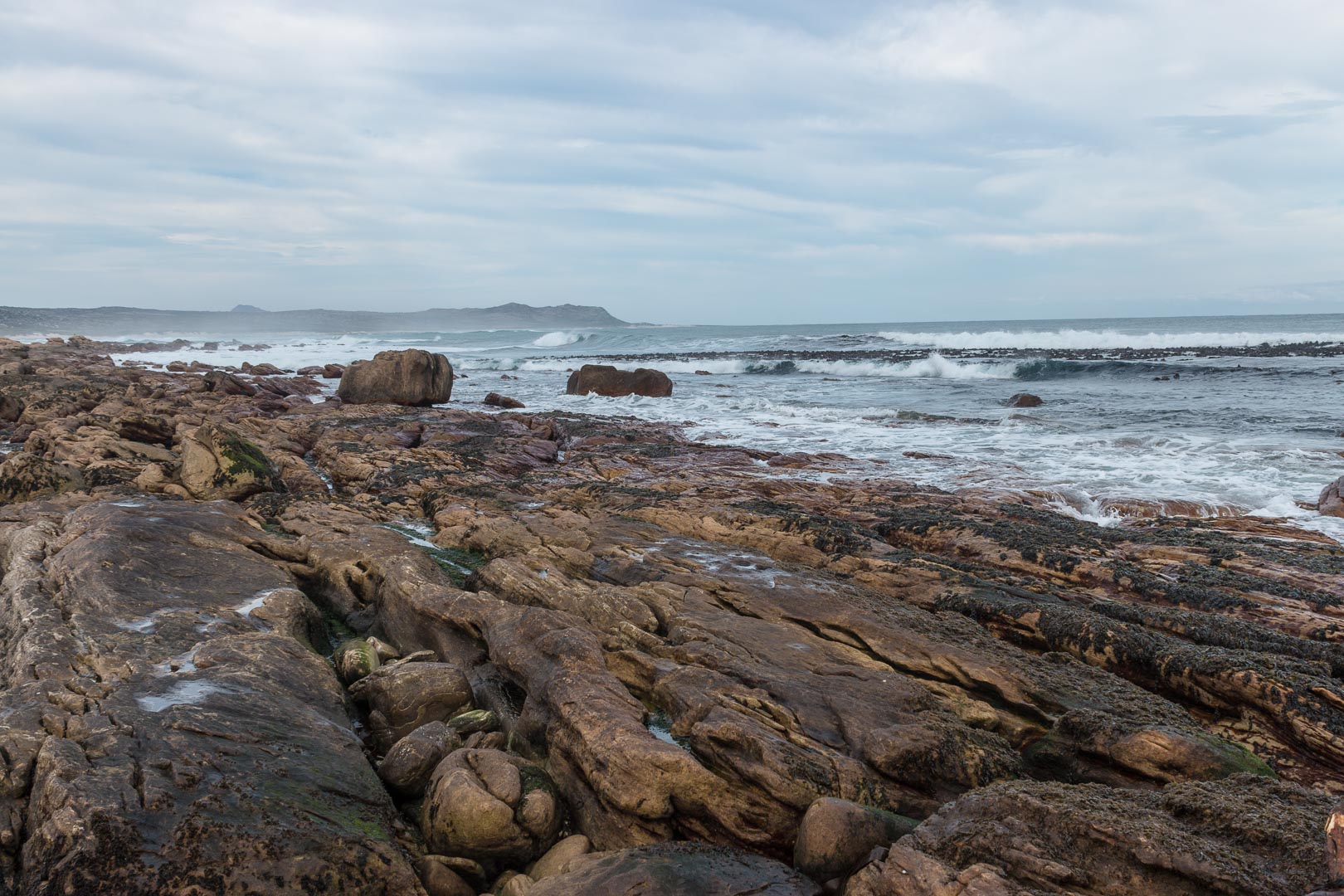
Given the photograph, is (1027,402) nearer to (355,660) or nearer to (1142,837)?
(1142,837)

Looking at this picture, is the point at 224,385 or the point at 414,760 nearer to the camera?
the point at 414,760

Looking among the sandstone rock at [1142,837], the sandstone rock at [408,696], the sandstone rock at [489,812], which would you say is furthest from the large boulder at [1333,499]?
the sandstone rock at [408,696]

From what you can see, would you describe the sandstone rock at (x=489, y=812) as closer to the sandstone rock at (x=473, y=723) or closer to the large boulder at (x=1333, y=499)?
the sandstone rock at (x=473, y=723)

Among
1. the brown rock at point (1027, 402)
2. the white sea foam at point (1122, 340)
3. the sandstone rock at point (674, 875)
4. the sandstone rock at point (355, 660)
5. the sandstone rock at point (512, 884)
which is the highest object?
the white sea foam at point (1122, 340)

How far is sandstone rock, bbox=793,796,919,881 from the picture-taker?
160 inches

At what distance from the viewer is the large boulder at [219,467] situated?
11164mm

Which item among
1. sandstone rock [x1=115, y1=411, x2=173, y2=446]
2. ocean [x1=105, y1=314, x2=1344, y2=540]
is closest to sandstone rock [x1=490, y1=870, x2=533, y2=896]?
ocean [x1=105, y1=314, x2=1344, y2=540]

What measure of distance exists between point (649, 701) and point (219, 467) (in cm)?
906

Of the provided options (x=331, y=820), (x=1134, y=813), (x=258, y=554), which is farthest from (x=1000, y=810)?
(x=258, y=554)

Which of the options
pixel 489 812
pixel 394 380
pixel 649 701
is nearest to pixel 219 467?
pixel 649 701

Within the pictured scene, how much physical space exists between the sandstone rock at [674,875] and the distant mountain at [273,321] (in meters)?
140

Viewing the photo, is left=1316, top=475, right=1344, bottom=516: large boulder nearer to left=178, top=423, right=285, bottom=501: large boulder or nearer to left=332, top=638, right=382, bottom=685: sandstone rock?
left=332, top=638, right=382, bottom=685: sandstone rock

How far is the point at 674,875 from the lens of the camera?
3947 millimetres

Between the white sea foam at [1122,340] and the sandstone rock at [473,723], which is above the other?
the white sea foam at [1122,340]
